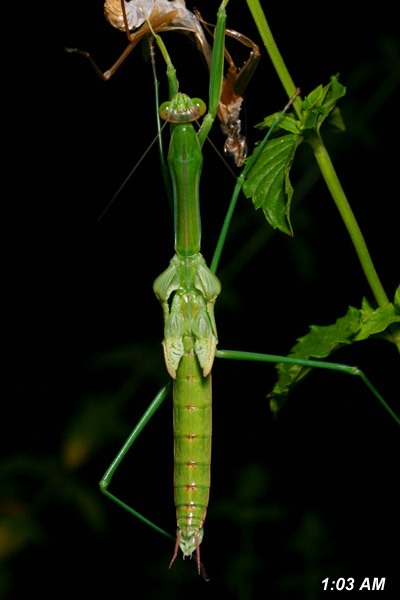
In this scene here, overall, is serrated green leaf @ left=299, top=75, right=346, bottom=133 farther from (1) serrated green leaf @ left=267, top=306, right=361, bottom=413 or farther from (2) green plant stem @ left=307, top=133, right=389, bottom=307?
(1) serrated green leaf @ left=267, top=306, right=361, bottom=413

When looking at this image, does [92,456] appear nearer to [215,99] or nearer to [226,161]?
[226,161]

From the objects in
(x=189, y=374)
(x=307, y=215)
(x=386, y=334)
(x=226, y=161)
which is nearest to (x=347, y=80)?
(x=307, y=215)

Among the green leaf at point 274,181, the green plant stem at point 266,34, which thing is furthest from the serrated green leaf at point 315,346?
the green plant stem at point 266,34

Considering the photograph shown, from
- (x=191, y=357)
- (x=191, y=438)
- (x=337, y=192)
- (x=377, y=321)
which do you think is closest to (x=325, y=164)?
(x=337, y=192)

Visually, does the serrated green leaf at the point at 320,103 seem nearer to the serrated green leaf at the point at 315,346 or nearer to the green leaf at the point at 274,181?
the green leaf at the point at 274,181

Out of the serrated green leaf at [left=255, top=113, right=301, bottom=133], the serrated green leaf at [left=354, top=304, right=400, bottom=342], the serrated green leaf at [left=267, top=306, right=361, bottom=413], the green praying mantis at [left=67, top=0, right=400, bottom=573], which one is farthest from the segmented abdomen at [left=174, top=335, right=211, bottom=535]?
the serrated green leaf at [left=255, top=113, right=301, bottom=133]
